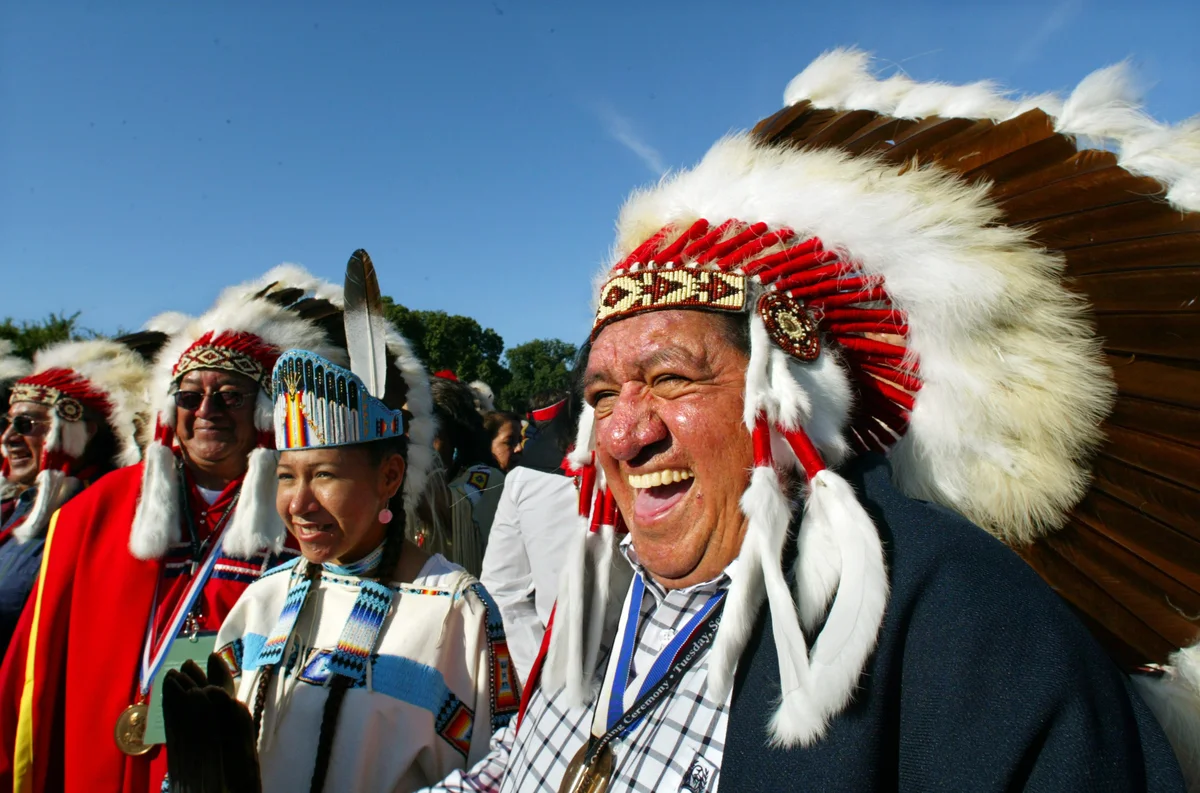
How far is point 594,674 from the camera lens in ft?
5.57

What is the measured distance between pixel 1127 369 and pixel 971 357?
27cm

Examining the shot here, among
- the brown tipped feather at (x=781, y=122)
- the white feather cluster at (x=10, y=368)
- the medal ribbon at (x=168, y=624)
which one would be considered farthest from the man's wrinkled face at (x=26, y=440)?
the brown tipped feather at (x=781, y=122)

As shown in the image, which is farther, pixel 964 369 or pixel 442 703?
pixel 442 703

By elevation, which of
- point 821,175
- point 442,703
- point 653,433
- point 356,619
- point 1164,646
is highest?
point 821,175

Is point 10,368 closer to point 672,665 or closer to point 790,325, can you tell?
point 672,665

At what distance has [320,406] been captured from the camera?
2.46m

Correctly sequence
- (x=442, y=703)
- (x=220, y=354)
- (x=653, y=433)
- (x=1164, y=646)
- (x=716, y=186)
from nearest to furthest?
(x=1164, y=646) → (x=653, y=433) → (x=716, y=186) → (x=442, y=703) → (x=220, y=354)

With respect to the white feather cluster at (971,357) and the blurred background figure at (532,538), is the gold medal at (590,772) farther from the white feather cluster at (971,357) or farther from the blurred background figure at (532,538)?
the blurred background figure at (532,538)

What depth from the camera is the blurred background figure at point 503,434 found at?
23.2 feet

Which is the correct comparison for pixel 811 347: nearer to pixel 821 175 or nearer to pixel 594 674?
pixel 821 175

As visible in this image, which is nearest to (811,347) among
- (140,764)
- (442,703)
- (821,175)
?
(821,175)

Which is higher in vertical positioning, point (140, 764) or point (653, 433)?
point (653, 433)

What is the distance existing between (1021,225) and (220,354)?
10.6ft

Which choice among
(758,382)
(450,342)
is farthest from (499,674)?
(450,342)
